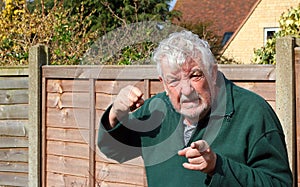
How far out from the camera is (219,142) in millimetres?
2562

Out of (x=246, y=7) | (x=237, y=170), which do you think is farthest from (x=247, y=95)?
(x=246, y=7)

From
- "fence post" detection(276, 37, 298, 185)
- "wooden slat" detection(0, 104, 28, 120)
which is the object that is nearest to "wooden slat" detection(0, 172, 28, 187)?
"wooden slat" detection(0, 104, 28, 120)

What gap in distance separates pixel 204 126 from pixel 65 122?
10.1 feet

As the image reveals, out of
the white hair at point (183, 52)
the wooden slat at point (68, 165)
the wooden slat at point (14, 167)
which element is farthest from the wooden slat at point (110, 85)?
the white hair at point (183, 52)

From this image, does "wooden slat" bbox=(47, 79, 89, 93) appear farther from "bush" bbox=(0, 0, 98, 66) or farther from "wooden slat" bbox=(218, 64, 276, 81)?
"wooden slat" bbox=(218, 64, 276, 81)

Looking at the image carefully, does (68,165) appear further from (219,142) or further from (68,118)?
(219,142)

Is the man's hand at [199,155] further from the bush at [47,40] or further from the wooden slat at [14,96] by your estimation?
the bush at [47,40]

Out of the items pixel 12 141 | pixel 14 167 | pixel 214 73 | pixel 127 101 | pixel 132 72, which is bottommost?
pixel 14 167

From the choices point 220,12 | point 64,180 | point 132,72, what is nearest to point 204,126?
point 132,72

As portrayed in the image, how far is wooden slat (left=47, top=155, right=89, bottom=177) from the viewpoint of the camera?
5391mm

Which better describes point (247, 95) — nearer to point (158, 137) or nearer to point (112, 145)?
point (158, 137)

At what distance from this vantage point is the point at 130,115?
2.92 metres

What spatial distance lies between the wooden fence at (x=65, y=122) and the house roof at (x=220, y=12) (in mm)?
21811

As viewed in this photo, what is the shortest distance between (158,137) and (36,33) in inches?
214
